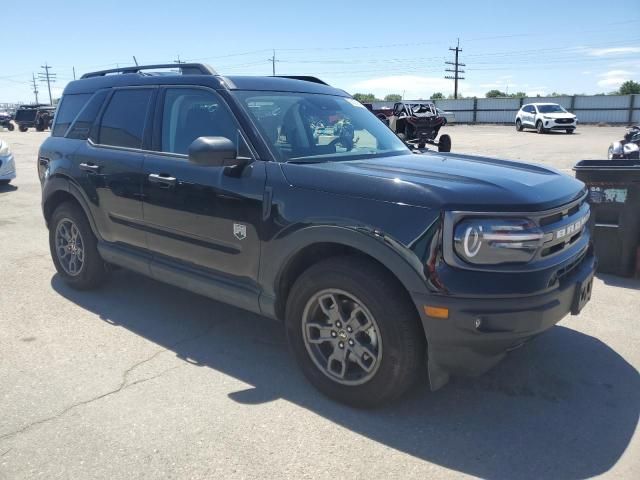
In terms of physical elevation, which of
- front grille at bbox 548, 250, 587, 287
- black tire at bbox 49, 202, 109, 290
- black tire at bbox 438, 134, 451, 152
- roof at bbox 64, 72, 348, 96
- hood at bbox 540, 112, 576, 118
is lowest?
black tire at bbox 49, 202, 109, 290

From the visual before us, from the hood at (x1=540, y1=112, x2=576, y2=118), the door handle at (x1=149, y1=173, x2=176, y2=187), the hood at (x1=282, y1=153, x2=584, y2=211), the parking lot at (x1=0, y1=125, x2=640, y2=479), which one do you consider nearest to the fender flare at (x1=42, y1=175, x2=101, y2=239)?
the parking lot at (x1=0, y1=125, x2=640, y2=479)

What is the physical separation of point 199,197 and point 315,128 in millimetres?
959

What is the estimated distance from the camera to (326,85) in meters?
4.60

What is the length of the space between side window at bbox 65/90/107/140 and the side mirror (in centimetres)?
199

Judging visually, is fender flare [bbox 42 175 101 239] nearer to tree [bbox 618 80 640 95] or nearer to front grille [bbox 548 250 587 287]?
front grille [bbox 548 250 587 287]

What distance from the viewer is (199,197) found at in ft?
12.2

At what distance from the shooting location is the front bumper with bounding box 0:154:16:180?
11.6 meters

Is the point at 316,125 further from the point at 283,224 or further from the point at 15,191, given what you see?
the point at 15,191

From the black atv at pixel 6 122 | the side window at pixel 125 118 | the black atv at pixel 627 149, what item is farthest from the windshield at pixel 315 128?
the black atv at pixel 6 122

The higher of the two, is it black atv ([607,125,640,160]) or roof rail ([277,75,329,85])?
roof rail ([277,75,329,85])

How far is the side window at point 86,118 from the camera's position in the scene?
4.85 m

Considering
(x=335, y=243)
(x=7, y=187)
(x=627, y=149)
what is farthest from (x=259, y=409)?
(x=7, y=187)

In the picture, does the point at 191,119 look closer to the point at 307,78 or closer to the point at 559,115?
the point at 307,78

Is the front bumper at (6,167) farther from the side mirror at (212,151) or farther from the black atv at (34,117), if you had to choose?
the black atv at (34,117)
